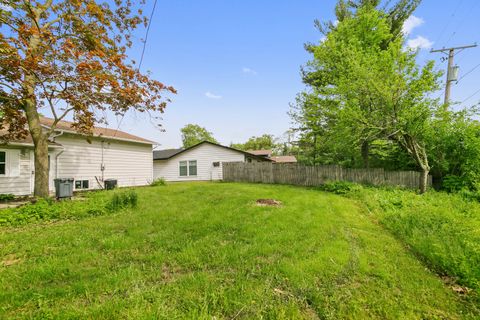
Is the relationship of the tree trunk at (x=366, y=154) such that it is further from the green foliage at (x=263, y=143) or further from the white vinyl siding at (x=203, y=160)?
the green foliage at (x=263, y=143)

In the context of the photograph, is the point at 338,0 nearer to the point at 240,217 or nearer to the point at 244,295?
the point at 240,217

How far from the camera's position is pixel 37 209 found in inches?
235

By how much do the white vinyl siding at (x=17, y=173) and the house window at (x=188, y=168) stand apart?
9.98 metres

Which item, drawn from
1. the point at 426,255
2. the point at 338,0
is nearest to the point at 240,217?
the point at 426,255

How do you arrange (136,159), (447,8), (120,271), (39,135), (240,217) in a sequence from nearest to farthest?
(120,271), (240,217), (39,135), (447,8), (136,159)

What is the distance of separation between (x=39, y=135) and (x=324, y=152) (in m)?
17.6

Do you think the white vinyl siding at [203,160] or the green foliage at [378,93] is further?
the white vinyl siding at [203,160]

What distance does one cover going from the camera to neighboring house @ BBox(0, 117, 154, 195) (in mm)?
9367

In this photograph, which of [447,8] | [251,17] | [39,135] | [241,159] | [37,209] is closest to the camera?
[37,209]

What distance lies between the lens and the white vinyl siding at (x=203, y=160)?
58.9 ft

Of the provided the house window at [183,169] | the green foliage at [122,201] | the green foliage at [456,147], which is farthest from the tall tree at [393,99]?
the house window at [183,169]

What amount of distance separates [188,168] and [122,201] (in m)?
11.9

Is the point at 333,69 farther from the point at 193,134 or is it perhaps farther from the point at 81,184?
the point at 193,134

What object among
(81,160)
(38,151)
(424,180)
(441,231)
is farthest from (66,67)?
(424,180)
